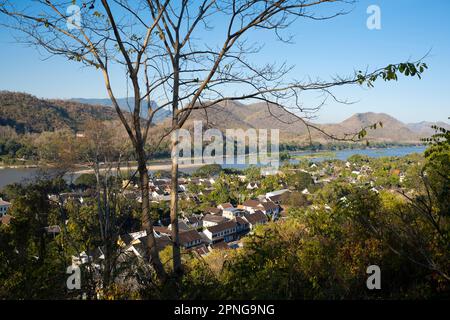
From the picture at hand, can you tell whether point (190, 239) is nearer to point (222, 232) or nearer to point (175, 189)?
point (222, 232)

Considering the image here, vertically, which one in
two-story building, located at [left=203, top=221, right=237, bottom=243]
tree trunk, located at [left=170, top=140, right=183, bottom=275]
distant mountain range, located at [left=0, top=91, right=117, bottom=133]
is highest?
distant mountain range, located at [left=0, top=91, right=117, bottom=133]

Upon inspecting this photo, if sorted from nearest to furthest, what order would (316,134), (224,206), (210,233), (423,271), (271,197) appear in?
1. (316,134)
2. (423,271)
3. (210,233)
4. (224,206)
5. (271,197)

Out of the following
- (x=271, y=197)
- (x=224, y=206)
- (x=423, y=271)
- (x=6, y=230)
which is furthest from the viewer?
(x=271, y=197)

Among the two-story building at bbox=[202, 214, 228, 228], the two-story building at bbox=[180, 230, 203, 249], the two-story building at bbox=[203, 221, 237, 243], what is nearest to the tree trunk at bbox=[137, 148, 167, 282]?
the two-story building at bbox=[180, 230, 203, 249]

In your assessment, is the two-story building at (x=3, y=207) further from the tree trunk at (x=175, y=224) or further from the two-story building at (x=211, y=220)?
the tree trunk at (x=175, y=224)

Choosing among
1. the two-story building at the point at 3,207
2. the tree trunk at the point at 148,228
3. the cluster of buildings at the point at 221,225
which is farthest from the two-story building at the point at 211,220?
the tree trunk at the point at 148,228

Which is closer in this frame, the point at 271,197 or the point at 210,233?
the point at 210,233

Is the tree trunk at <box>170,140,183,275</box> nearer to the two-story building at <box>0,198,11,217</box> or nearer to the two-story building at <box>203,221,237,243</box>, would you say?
the two-story building at <box>203,221,237,243</box>

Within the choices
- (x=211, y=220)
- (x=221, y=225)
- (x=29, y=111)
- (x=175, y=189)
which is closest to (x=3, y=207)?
(x=211, y=220)

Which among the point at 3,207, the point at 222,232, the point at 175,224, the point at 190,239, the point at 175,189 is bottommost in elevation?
the point at 222,232
